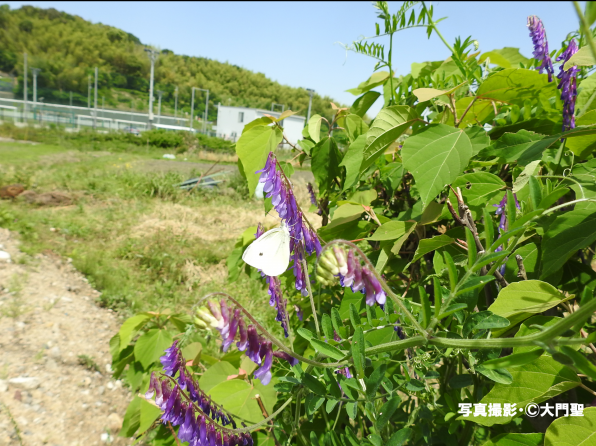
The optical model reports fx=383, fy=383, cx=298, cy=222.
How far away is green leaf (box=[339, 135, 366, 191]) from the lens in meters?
1.21

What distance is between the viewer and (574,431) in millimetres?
816

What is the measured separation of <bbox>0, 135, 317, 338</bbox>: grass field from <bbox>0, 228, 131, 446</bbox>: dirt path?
1.25ft

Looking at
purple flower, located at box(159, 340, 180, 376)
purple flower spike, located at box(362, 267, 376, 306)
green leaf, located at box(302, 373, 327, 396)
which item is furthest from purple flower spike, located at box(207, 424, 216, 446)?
purple flower spike, located at box(362, 267, 376, 306)

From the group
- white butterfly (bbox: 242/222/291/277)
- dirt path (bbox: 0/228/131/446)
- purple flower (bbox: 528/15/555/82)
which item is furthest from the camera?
dirt path (bbox: 0/228/131/446)

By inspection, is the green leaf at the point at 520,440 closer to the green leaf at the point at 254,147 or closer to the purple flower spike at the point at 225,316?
the purple flower spike at the point at 225,316

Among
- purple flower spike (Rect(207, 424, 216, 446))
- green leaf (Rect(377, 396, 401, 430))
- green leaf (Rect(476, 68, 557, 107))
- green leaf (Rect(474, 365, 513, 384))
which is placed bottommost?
purple flower spike (Rect(207, 424, 216, 446))

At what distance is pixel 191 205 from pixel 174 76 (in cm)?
7341

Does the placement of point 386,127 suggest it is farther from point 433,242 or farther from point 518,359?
point 518,359

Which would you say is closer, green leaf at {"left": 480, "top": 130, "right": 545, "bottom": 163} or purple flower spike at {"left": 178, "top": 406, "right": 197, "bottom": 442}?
purple flower spike at {"left": 178, "top": 406, "right": 197, "bottom": 442}

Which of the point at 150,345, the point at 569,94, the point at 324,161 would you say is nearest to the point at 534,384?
the point at 569,94

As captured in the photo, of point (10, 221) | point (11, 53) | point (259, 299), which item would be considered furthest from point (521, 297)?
point (11, 53)

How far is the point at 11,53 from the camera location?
6153cm

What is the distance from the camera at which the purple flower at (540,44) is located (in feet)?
4.34

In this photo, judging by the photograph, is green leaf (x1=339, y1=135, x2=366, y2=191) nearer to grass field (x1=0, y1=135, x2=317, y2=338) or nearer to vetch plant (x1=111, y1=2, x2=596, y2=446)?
vetch plant (x1=111, y1=2, x2=596, y2=446)
